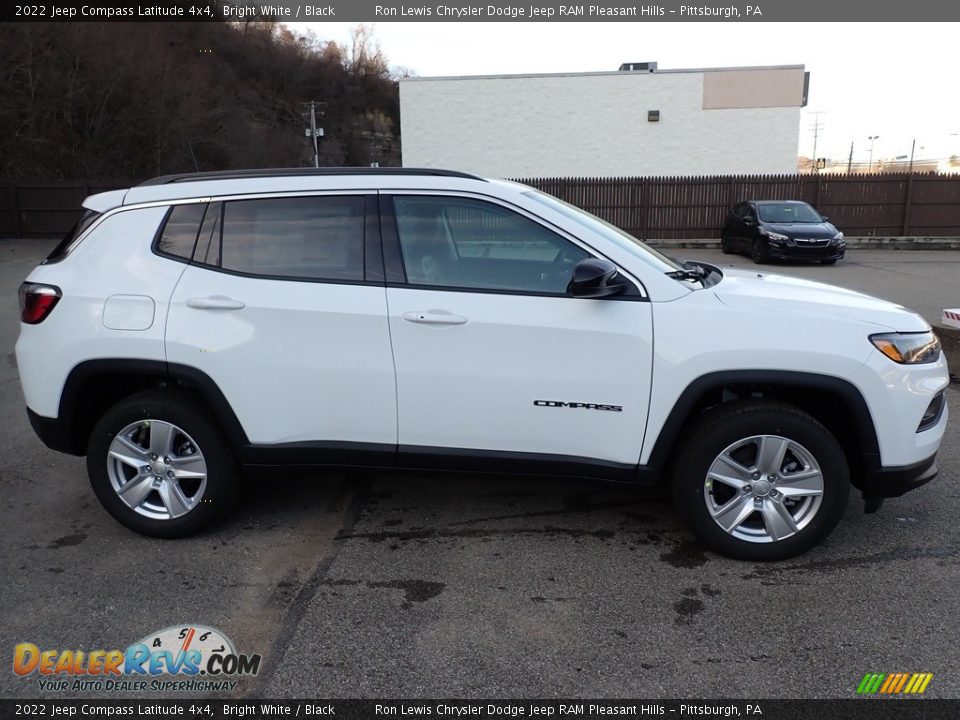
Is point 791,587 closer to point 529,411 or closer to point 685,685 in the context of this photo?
point 685,685

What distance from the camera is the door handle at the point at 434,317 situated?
3416 millimetres

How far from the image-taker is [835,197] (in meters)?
23.0

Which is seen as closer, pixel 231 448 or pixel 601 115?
pixel 231 448

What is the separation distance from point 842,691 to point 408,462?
2044mm

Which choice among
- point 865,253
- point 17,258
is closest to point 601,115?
point 865,253

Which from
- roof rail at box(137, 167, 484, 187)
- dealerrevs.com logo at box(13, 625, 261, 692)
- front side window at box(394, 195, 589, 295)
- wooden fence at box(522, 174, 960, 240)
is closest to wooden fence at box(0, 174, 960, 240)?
wooden fence at box(522, 174, 960, 240)

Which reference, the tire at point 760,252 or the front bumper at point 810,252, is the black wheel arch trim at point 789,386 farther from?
the tire at point 760,252

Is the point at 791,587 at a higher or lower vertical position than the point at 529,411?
lower

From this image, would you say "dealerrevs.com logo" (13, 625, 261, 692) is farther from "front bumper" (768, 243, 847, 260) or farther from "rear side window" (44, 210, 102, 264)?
"front bumper" (768, 243, 847, 260)

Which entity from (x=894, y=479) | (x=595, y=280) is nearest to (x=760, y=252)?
(x=894, y=479)

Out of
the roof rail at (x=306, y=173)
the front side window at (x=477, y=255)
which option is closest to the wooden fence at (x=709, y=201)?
the roof rail at (x=306, y=173)

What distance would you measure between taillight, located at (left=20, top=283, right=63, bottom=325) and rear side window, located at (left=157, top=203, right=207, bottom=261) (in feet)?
1.90

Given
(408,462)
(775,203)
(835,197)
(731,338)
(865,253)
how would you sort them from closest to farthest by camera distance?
(731,338) < (408,462) < (775,203) < (865,253) < (835,197)

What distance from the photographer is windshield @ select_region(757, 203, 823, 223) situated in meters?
18.4
